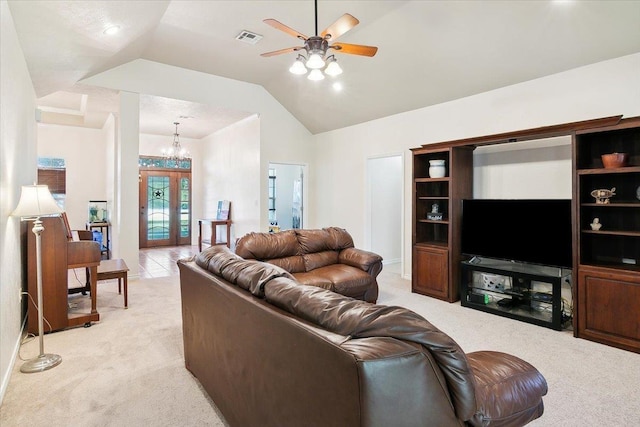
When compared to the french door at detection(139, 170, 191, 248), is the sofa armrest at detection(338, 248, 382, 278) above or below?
below

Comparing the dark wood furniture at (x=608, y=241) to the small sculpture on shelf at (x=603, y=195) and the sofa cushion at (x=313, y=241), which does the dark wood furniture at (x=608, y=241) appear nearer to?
the small sculpture on shelf at (x=603, y=195)

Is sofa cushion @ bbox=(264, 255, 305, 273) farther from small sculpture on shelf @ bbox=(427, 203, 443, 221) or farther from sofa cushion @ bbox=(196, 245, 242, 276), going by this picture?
small sculpture on shelf @ bbox=(427, 203, 443, 221)

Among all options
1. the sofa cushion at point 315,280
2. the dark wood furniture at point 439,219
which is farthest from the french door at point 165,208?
the dark wood furniture at point 439,219

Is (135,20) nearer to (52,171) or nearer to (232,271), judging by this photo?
(232,271)

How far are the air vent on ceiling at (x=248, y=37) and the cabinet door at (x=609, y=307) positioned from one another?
4.73 metres

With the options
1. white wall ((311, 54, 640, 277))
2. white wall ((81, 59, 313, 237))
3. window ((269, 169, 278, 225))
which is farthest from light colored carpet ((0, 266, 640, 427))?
window ((269, 169, 278, 225))

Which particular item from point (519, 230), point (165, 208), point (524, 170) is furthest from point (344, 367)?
point (165, 208)

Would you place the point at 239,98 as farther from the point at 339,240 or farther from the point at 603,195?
the point at 603,195

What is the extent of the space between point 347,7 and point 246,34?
4.76ft

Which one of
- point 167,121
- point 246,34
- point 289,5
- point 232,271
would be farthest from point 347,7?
point 167,121

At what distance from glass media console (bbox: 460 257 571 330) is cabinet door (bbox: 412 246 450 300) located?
256 millimetres

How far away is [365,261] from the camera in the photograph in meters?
4.12

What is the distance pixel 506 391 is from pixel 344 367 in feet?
2.58

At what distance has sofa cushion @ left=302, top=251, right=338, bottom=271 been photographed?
414cm
